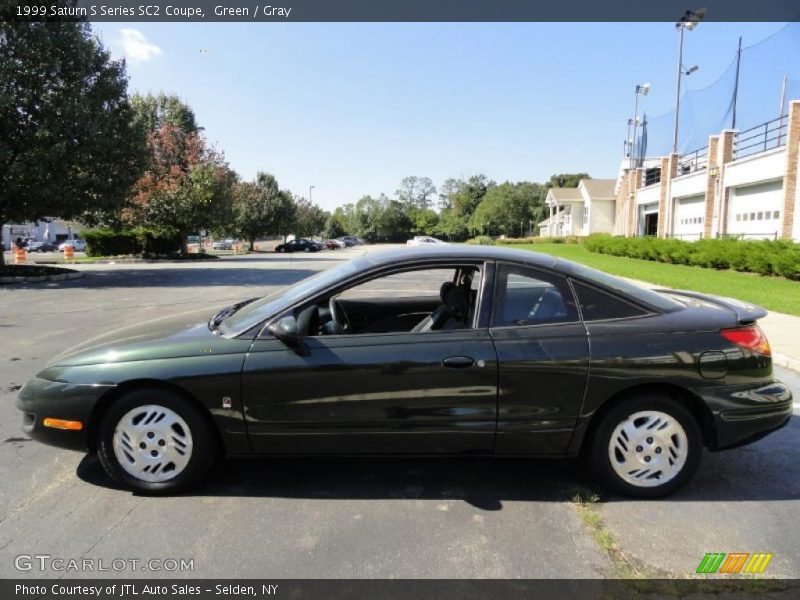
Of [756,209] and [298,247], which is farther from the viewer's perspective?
[298,247]

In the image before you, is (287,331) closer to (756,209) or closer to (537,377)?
(537,377)

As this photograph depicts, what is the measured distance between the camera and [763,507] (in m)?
3.37

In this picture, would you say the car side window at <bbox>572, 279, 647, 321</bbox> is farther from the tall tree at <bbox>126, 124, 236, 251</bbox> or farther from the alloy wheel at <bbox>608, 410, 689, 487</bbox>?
the tall tree at <bbox>126, 124, 236, 251</bbox>

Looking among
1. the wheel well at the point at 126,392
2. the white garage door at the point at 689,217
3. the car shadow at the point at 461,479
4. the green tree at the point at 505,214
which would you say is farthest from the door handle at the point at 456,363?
the green tree at the point at 505,214

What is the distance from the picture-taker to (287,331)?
3.30m

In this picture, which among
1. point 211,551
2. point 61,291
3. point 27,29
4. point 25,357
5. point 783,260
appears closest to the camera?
point 211,551

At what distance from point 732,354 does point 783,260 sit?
53.7 ft

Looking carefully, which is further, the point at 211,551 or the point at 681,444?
the point at 681,444

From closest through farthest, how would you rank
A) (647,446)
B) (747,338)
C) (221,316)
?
(647,446), (747,338), (221,316)

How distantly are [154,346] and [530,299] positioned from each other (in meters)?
2.36

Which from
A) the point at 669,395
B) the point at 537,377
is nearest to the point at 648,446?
the point at 669,395

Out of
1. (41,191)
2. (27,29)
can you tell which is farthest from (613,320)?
(27,29)
